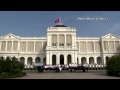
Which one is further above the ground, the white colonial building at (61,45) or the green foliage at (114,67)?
the white colonial building at (61,45)

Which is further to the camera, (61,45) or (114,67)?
(61,45)

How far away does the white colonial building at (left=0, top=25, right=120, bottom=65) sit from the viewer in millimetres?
66425

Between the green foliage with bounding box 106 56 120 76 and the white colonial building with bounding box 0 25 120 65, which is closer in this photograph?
the green foliage with bounding box 106 56 120 76

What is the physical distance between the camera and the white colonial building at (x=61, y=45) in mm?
66425

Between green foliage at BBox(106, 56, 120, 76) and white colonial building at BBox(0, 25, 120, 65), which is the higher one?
white colonial building at BBox(0, 25, 120, 65)

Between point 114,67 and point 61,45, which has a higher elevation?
point 61,45

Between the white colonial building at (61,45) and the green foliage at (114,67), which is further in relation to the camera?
the white colonial building at (61,45)

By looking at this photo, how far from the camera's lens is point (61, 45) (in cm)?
6556
